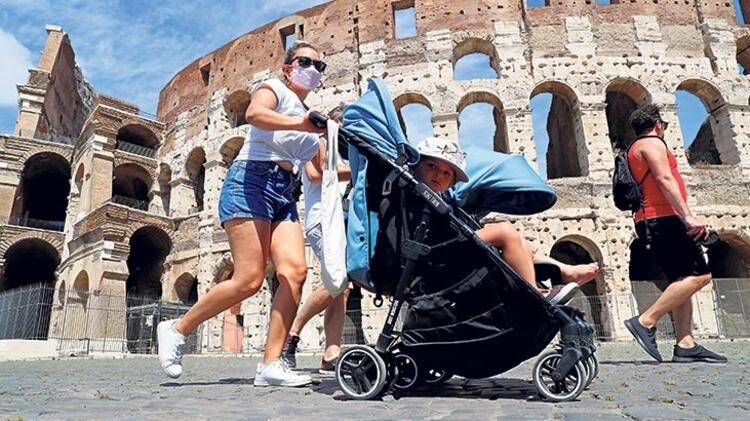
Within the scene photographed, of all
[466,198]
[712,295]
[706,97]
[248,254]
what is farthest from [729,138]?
[248,254]

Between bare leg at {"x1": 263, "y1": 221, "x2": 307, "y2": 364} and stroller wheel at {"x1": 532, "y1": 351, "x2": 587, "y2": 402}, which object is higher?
bare leg at {"x1": 263, "y1": 221, "x2": 307, "y2": 364}

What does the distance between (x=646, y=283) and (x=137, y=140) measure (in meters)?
19.6

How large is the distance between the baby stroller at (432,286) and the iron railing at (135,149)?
20167 millimetres

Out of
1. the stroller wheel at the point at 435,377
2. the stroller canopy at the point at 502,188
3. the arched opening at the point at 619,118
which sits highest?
the arched opening at the point at 619,118

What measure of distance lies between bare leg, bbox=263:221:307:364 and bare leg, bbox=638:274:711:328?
2855 millimetres

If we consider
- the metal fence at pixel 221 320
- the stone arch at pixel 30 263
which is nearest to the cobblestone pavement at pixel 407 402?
the metal fence at pixel 221 320

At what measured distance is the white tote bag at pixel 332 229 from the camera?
2760mm

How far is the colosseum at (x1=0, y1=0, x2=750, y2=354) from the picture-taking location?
13930mm

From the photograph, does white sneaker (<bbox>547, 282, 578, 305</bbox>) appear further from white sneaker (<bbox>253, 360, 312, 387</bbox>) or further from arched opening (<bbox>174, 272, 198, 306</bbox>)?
arched opening (<bbox>174, 272, 198, 306</bbox>)

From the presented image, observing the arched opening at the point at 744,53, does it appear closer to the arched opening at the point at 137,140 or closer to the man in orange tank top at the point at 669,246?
the man in orange tank top at the point at 669,246

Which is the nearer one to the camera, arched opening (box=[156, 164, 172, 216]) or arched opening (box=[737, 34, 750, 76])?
arched opening (box=[737, 34, 750, 76])

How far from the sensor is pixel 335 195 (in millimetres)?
2883

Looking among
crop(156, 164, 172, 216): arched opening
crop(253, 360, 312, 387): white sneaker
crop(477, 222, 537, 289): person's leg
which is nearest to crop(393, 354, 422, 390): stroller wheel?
crop(253, 360, 312, 387): white sneaker

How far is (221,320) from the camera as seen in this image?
16500mm
